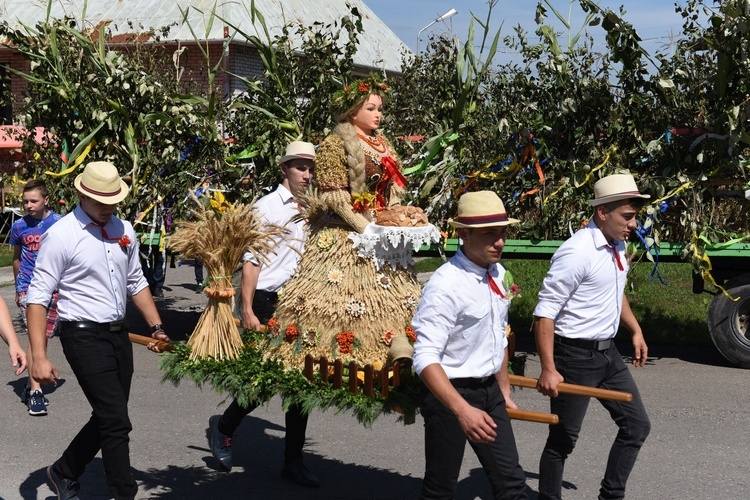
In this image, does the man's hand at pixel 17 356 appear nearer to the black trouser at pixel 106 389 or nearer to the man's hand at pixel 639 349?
the black trouser at pixel 106 389

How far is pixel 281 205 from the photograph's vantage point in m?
6.72

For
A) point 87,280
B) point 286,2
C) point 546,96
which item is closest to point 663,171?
point 546,96

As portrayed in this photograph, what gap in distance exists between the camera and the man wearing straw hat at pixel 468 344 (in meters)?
4.24

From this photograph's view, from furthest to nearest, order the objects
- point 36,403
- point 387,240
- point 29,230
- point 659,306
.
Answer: point 659,306 < point 29,230 < point 36,403 < point 387,240

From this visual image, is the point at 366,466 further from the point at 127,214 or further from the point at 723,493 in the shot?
the point at 127,214

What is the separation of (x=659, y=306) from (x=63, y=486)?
8854mm

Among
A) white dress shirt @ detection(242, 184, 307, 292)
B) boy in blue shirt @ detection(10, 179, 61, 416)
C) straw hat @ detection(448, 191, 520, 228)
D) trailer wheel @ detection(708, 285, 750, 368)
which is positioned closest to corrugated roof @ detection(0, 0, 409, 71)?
boy in blue shirt @ detection(10, 179, 61, 416)

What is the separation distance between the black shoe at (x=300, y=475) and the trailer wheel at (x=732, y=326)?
187 inches

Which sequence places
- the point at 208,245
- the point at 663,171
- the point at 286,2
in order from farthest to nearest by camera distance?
1. the point at 286,2
2. the point at 663,171
3. the point at 208,245

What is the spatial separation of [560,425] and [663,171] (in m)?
4.41

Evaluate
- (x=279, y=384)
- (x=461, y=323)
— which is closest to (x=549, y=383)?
(x=461, y=323)

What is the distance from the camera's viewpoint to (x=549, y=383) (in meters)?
4.88

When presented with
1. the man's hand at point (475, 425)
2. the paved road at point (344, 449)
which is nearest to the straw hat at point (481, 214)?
the man's hand at point (475, 425)

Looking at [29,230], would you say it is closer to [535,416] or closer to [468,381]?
[468,381]
